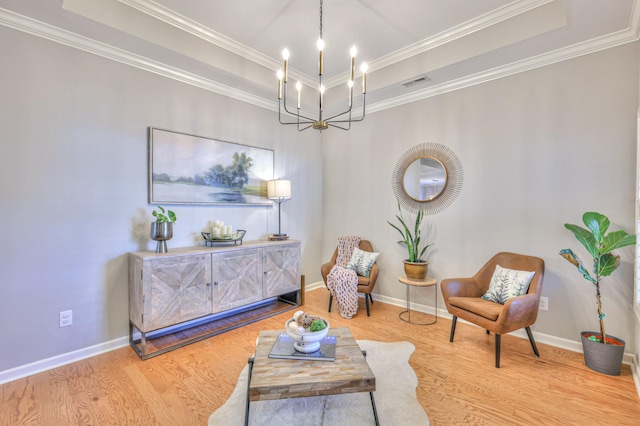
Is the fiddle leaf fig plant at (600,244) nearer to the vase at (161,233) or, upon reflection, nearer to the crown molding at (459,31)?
the crown molding at (459,31)

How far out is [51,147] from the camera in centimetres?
242

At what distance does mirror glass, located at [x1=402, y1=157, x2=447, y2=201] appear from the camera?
3564mm

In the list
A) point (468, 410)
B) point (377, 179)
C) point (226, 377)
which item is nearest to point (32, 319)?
point (226, 377)

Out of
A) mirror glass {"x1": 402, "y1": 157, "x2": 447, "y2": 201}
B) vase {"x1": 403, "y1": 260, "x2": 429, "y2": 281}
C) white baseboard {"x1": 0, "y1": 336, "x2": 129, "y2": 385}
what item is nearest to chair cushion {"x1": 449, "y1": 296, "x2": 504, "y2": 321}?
vase {"x1": 403, "y1": 260, "x2": 429, "y2": 281}

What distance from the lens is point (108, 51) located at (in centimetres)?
266

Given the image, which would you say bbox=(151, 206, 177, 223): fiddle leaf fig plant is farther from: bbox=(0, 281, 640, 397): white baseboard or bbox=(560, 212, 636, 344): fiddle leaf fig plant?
bbox=(560, 212, 636, 344): fiddle leaf fig plant

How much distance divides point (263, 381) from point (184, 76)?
3.09 metres

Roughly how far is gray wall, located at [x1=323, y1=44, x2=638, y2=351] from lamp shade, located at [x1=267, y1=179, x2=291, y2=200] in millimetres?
1408

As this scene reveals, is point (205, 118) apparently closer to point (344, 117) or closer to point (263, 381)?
point (344, 117)

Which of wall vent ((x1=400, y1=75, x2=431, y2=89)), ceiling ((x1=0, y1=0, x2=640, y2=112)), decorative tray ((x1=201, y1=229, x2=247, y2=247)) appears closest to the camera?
ceiling ((x1=0, y1=0, x2=640, y2=112))

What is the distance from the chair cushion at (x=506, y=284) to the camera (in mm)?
2664

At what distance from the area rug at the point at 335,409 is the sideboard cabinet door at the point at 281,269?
4.53 ft

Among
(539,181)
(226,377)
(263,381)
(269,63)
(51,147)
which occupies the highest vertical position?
(269,63)

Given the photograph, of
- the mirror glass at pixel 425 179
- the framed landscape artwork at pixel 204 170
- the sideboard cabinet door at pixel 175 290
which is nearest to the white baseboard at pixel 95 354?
the sideboard cabinet door at pixel 175 290
